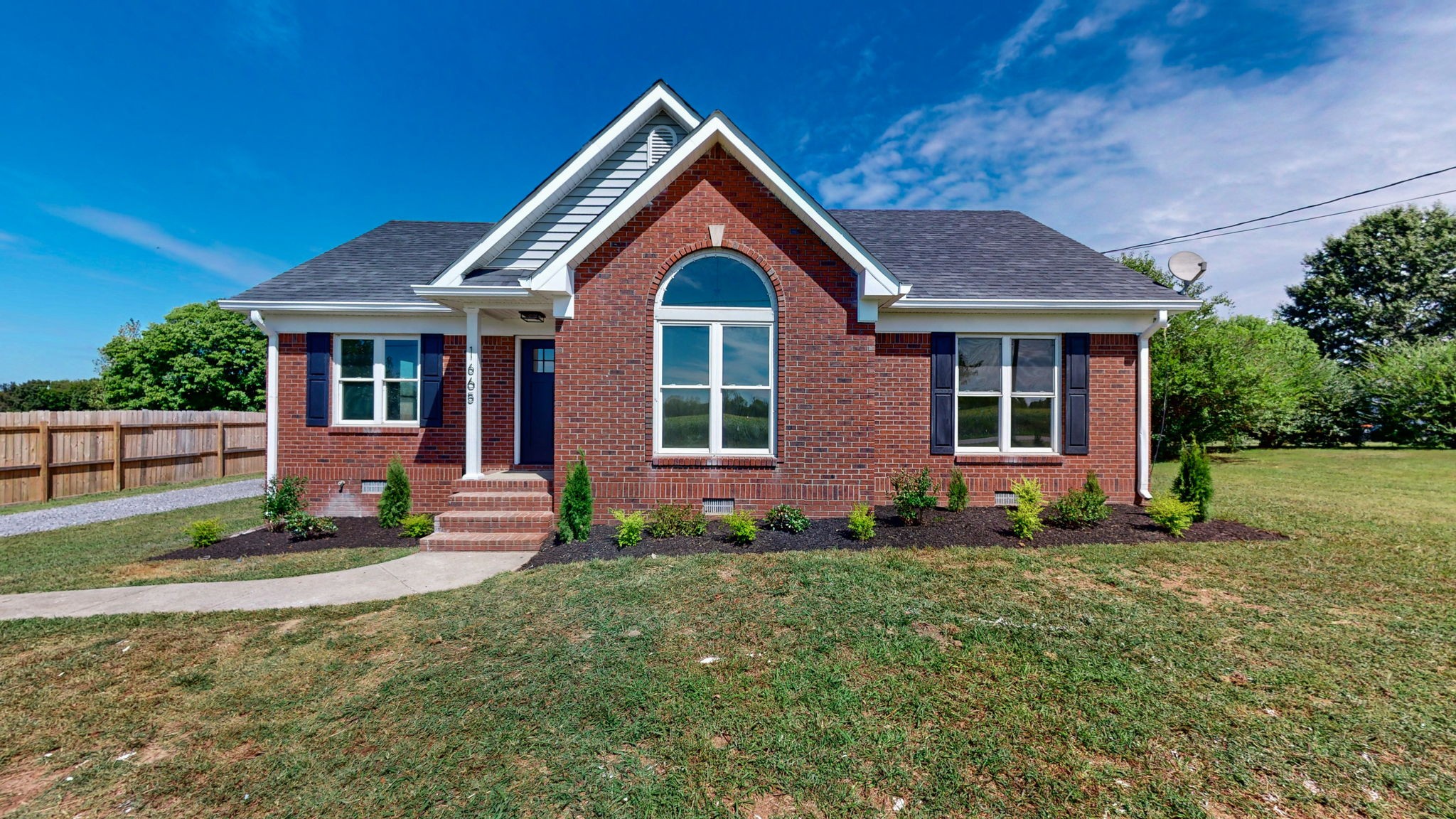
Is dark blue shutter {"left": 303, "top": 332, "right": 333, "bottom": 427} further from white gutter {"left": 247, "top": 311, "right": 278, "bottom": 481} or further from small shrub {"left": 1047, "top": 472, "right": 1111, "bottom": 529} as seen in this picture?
small shrub {"left": 1047, "top": 472, "right": 1111, "bottom": 529}

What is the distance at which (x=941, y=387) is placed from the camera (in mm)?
8562

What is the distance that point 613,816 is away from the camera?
7.87ft

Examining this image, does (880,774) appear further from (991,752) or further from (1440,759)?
(1440,759)

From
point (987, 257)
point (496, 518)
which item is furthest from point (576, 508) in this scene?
point (987, 257)

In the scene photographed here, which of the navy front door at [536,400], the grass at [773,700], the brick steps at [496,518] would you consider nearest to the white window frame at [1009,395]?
the grass at [773,700]

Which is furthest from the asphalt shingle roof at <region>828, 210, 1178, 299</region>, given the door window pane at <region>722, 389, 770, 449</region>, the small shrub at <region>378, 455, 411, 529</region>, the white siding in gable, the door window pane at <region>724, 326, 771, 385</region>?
the small shrub at <region>378, 455, 411, 529</region>

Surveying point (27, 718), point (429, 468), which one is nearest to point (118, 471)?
point (429, 468)

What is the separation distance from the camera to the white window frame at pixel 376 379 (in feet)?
29.1

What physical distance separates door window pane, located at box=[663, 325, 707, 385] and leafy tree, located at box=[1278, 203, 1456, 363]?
3622 centimetres

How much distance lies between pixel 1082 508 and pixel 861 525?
3200 mm

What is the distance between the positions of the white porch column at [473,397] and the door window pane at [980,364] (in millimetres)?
7695

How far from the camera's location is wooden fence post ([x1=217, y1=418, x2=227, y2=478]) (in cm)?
1543

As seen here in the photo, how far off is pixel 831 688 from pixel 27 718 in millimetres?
5078

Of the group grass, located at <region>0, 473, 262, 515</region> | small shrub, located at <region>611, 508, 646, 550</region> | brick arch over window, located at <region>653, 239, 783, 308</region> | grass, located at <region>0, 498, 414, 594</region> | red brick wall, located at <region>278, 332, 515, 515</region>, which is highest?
brick arch over window, located at <region>653, 239, 783, 308</region>
